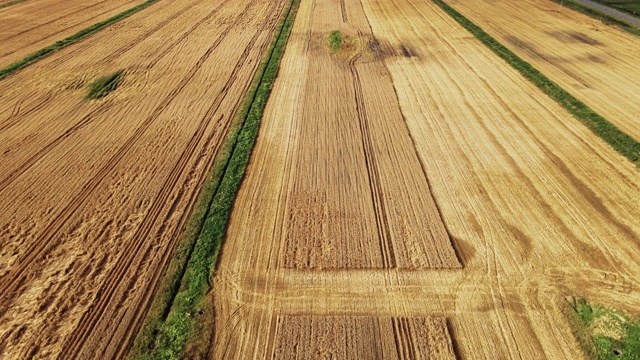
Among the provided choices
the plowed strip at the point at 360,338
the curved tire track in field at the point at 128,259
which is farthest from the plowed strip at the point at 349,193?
the curved tire track in field at the point at 128,259

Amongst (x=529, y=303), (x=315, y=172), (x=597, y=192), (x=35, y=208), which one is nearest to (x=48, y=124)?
(x=35, y=208)

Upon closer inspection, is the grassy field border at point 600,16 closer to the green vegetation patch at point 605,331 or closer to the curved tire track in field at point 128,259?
the green vegetation patch at point 605,331

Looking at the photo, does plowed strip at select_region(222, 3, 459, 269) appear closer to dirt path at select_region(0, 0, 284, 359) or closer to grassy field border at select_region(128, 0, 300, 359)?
grassy field border at select_region(128, 0, 300, 359)

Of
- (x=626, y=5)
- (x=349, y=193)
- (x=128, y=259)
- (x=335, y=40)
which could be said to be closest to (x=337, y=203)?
(x=349, y=193)

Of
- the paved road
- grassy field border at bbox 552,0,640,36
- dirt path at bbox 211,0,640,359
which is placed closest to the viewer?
dirt path at bbox 211,0,640,359

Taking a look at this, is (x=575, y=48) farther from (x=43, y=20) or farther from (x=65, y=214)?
(x=43, y=20)

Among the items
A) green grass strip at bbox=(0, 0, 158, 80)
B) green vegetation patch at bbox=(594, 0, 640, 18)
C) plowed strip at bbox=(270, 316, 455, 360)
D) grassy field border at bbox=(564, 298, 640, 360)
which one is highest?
green vegetation patch at bbox=(594, 0, 640, 18)

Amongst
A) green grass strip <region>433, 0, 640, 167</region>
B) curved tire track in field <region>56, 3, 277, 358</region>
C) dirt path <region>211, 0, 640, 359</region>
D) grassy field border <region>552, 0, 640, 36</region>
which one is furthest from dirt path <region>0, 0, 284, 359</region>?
grassy field border <region>552, 0, 640, 36</region>
